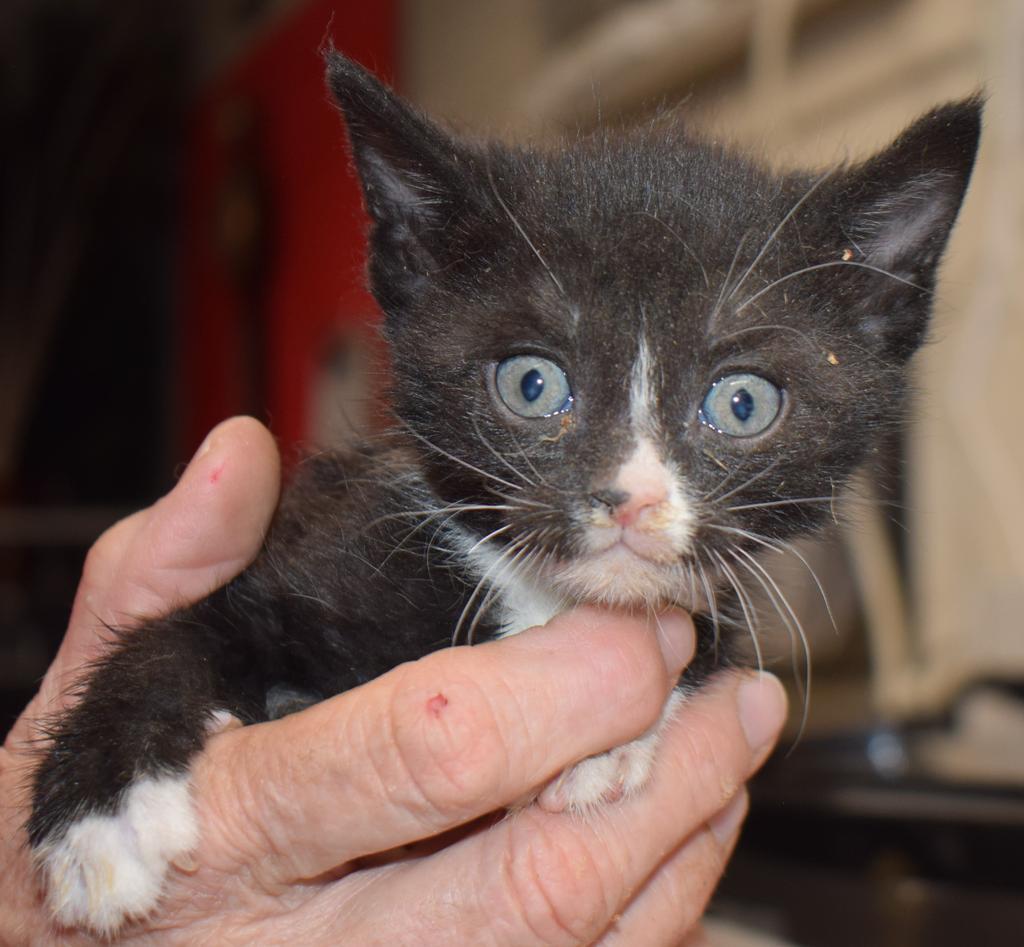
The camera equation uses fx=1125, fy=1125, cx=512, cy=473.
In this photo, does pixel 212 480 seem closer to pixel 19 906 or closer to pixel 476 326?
pixel 476 326

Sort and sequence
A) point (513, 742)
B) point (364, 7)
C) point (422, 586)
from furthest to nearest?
→ point (364, 7), point (422, 586), point (513, 742)

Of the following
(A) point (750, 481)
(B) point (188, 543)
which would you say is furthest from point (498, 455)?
(B) point (188, 543)

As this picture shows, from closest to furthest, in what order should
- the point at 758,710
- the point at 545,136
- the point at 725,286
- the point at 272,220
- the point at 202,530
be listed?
1. the point at 725,286
2. the point at 202,530
3. the point at 758,710
4. the point at 545,136
5. the point at 272,220

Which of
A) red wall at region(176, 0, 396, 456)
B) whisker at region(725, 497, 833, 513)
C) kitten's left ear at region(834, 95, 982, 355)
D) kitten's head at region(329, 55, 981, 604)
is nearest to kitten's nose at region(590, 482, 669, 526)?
kitten's head at region(329, 55, 981, 604)

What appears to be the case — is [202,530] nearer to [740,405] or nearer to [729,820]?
[740,405]

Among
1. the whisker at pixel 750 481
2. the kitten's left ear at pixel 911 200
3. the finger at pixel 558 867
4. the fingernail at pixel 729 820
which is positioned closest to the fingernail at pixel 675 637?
the finger at pixel 558 867

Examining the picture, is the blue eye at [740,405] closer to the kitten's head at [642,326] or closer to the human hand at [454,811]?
the kitten's head at [642,326]

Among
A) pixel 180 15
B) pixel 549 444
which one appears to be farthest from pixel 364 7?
pixel 549 444
